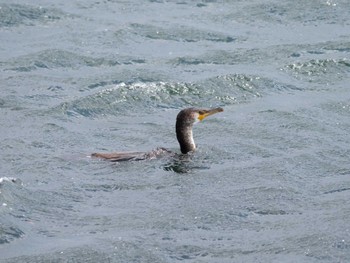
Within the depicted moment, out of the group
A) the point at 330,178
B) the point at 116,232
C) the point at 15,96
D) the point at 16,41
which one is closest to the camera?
the point at 116,232

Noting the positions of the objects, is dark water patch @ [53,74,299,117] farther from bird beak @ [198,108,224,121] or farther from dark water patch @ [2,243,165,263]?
dark water patch @ [2,243,165,263]

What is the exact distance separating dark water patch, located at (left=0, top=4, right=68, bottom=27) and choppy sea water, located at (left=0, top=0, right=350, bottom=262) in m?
0.03

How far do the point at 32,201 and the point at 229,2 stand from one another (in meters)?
9.74

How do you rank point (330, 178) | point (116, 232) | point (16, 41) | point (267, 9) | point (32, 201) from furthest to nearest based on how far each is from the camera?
point (267, 9)
point (16, 41)
point (330, 178)
point (32, 201)
point (116, 232)

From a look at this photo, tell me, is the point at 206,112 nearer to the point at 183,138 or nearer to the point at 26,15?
the point at 183,138

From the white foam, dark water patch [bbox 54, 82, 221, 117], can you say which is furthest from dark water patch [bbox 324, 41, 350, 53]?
the white foam

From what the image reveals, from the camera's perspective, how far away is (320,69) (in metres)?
17.2

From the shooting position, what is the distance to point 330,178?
1279 centimetres

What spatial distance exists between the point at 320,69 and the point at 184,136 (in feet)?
12.9

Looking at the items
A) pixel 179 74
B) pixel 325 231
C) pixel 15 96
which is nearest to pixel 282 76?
pixel 179 74

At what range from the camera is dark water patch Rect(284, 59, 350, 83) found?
16.9 m

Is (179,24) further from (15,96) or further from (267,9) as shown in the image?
(15,96)

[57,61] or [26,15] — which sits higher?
[26,15]

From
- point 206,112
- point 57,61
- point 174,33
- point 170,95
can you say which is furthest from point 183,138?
point 174,33
